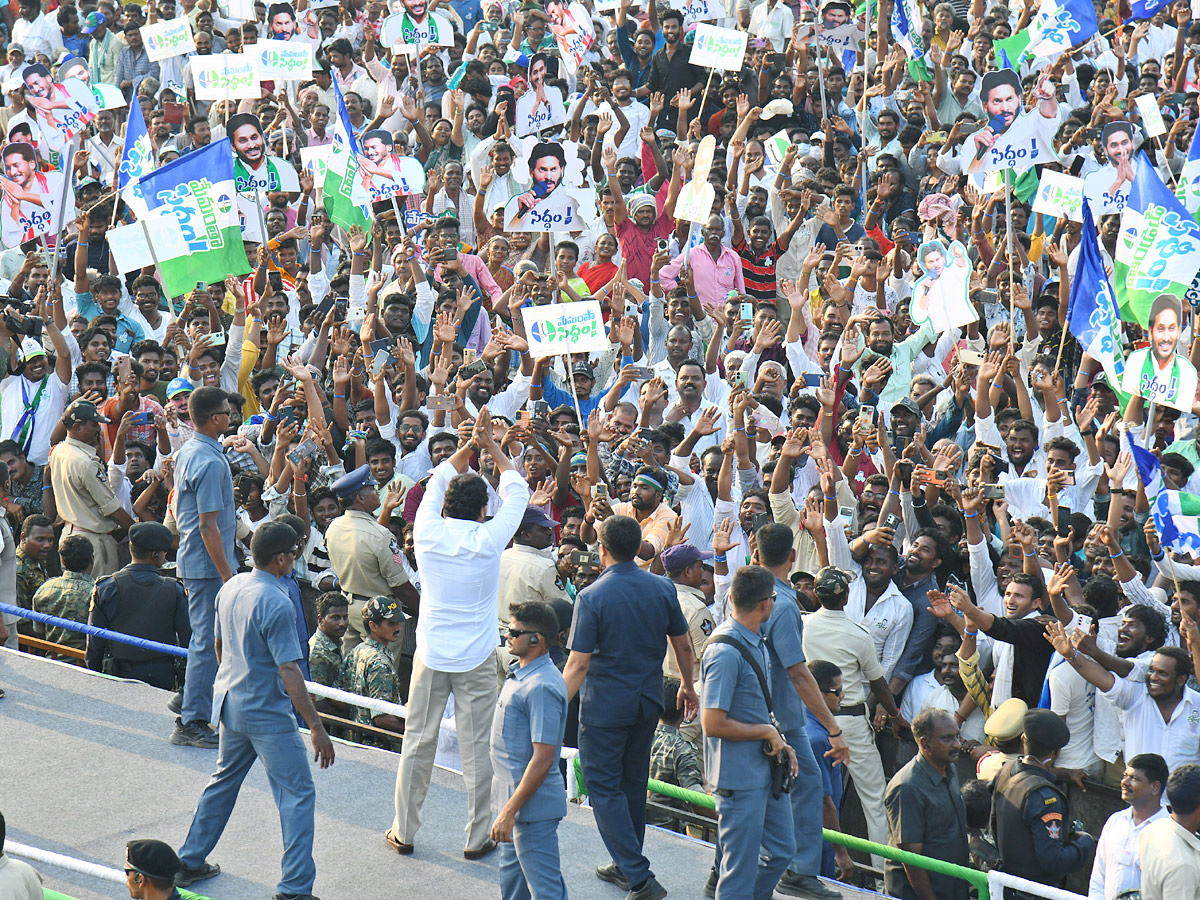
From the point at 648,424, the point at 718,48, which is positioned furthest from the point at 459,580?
the point at 718,48

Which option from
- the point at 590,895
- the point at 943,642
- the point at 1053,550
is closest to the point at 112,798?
the point at 590,895

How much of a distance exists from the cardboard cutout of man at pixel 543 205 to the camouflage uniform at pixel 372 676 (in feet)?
17.7

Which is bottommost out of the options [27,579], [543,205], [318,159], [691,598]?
[27,579]

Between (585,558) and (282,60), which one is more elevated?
(282,60)

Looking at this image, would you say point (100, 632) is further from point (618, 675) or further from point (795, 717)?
point (795, 717)

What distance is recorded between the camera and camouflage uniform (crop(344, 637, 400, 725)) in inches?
345

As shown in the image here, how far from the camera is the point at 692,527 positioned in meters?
10.1

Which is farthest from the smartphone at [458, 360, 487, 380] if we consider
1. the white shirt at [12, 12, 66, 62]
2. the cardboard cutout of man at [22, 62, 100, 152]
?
the white shirt at [12, 12, 66, 62]

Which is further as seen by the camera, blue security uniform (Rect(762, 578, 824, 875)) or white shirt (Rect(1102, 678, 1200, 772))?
white shirt (Rect(1102, 678, 1200, 772))

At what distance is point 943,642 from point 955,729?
1651 mm

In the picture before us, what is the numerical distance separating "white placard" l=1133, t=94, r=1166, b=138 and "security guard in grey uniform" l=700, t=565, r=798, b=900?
28.9ft

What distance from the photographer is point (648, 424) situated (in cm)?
1132

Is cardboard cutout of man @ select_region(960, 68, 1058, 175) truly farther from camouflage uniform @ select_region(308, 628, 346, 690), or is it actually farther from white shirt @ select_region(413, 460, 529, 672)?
white shirt @ select_region(413, 460, 529, 672)

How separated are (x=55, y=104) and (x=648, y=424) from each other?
24.6 ft
